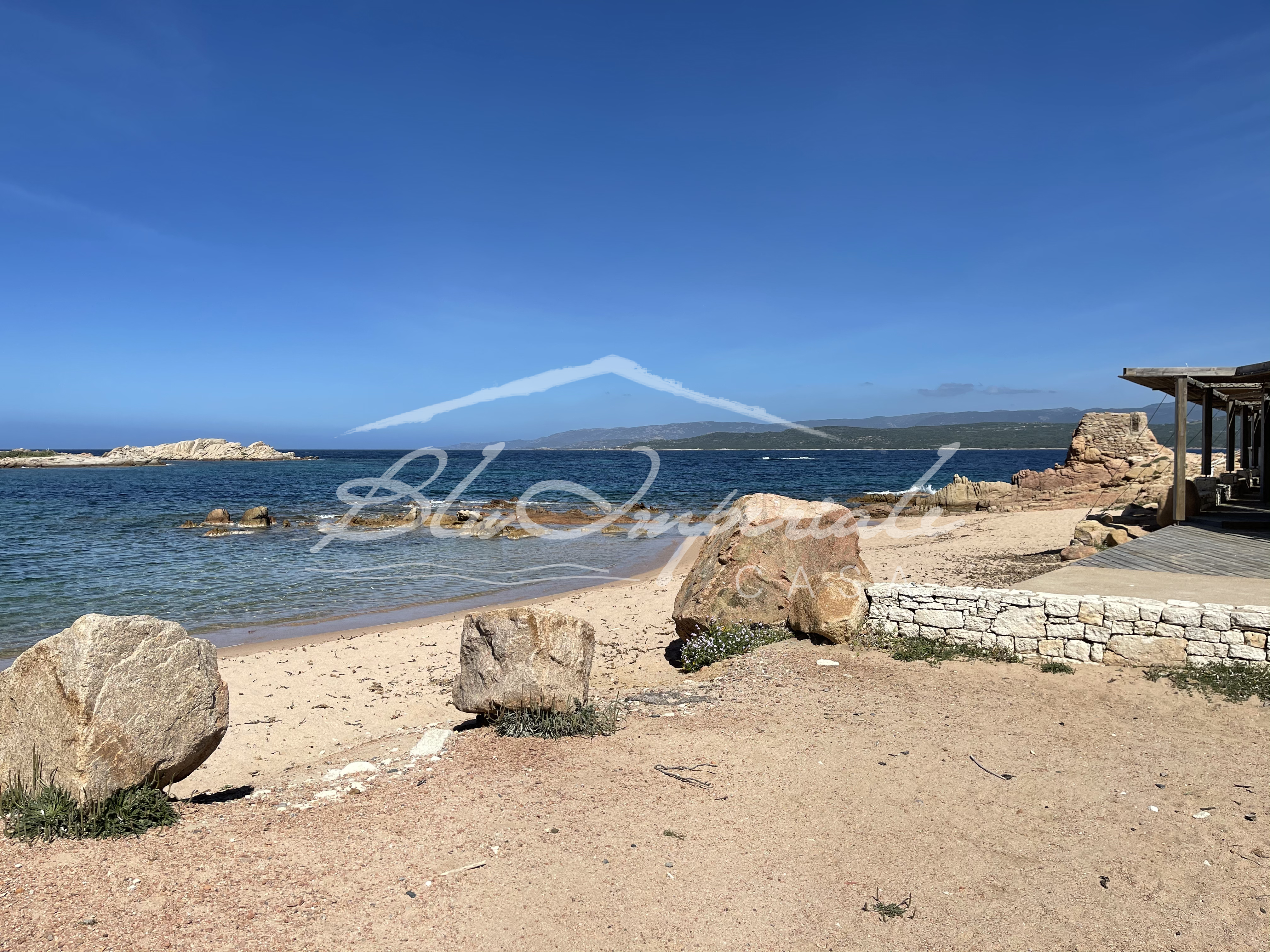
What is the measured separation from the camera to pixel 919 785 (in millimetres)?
5586

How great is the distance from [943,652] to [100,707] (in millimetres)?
8032

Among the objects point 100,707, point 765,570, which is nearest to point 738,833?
point 100,707

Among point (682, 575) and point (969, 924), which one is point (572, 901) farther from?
point (682, 575)

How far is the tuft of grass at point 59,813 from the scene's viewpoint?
416cm

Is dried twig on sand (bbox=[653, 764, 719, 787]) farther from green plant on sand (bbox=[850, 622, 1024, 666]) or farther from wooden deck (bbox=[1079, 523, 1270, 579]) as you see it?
wooden deck (bbox=[1079, 523, 1270, 579])

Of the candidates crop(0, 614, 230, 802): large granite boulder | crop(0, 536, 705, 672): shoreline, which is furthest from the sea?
crop(0, 614, 230, 802): large granite boulder

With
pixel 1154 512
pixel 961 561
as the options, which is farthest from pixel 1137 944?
pixel 1154 512

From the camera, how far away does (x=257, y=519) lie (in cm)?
3042

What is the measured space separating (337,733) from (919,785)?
6.09m

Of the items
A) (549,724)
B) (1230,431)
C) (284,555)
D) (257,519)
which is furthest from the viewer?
(257,519)

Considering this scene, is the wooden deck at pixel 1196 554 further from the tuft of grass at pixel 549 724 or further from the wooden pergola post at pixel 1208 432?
the tuft of grass at pixel 549 724

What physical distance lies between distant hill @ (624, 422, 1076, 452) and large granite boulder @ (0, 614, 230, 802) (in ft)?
353

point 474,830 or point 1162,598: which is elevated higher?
point 1162,598

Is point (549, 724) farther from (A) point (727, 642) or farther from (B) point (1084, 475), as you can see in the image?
(B) point (1084, 475)
